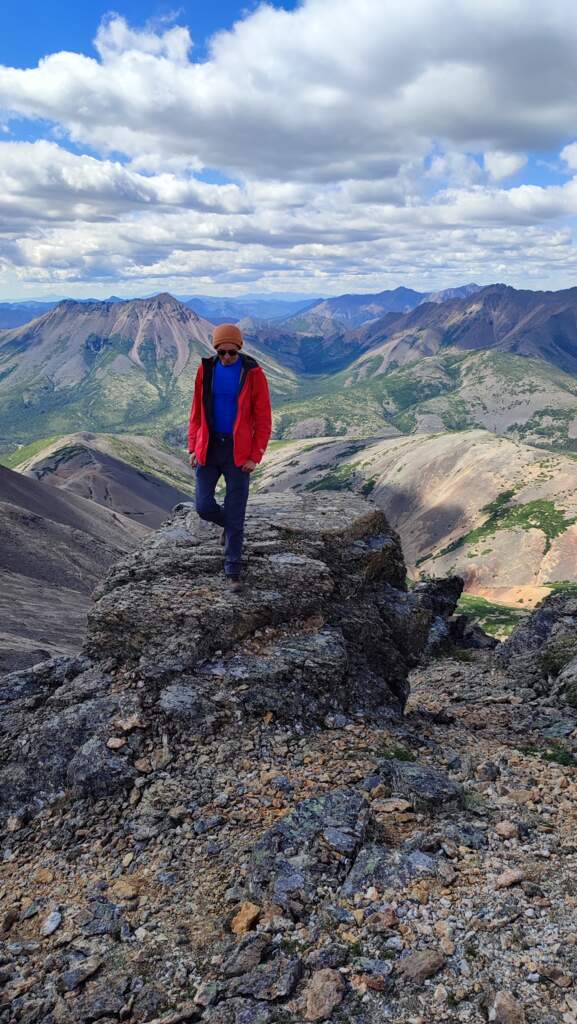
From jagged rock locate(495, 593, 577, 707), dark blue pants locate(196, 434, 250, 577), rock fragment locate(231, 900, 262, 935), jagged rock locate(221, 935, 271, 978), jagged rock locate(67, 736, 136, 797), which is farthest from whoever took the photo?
jagged rock locate(495, 593, 577, 707)

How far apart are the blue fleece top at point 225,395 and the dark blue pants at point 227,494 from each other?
0.91 ft

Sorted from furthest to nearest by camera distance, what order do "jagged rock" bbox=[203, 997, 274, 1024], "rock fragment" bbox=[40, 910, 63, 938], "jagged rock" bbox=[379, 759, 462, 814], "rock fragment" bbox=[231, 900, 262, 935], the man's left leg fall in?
the man's left leg → "jagged rock" bbox=[379, 759, 462, 814] → "rock fragment" bbox=[40, 910, 63, 938] → "rock fragment" bbox=[231, 900, 262, 935] → "jagged rock" bbox=[203, 997, 274, 1024]

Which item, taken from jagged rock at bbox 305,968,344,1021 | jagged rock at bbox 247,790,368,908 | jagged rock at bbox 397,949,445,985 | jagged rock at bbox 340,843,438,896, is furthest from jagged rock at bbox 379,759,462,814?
jagged rock at bbox 305,968,344,1021

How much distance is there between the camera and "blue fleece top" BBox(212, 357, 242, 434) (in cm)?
1334

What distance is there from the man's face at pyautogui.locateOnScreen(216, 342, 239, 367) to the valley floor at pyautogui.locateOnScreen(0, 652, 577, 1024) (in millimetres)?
7700

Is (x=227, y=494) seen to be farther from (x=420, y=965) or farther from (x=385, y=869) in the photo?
(x=420, y=965)

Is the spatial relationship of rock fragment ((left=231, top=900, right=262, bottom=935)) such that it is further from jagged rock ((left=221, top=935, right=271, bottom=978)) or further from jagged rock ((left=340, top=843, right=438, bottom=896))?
jagged rock ((left=340, top=843, right=438, bottom=896))

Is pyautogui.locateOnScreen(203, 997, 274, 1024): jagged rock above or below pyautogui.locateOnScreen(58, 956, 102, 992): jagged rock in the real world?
above

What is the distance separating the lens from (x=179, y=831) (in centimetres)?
1009

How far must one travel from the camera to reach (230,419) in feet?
44.5

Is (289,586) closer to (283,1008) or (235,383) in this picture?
(235,383)

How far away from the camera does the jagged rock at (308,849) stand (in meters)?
8.80

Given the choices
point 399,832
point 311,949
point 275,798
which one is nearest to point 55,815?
point 275,798

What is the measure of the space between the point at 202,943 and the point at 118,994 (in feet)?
3.76
